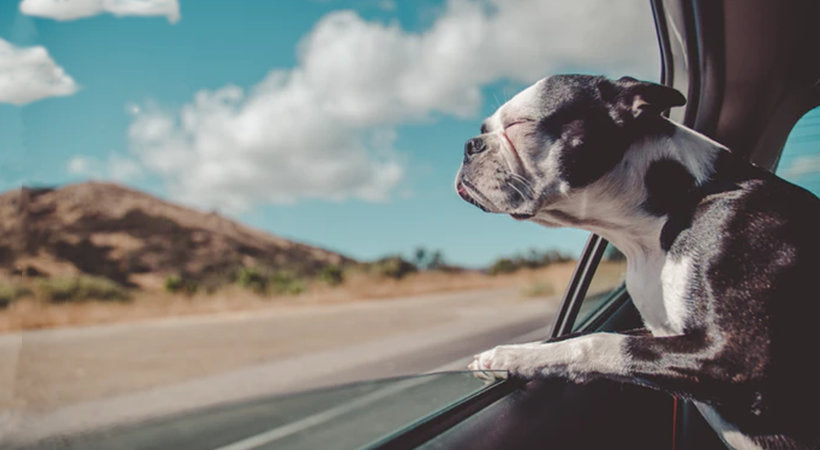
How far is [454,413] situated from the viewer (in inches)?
64.4

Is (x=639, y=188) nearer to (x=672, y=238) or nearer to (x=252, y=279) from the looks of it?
(x=672, y=238)

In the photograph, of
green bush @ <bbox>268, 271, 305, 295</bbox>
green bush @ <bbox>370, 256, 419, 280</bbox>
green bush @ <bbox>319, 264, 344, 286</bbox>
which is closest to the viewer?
green bush @ <bbox>268, 271, 305, 295</bbox>

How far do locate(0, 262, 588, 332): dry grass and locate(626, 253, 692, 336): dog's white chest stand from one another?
75 centimetres

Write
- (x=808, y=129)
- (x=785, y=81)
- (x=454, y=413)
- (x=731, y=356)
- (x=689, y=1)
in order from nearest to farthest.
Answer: (x=731, y=356) < (x=454, y=413) < (x=689, y=1) < (x=785, y=81) < (x=808, y=129)

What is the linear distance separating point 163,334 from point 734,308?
6.06ft

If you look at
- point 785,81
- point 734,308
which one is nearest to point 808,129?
point 785,81

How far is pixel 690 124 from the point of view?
2.90 meters

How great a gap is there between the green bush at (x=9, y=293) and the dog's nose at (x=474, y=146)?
1.49 metres

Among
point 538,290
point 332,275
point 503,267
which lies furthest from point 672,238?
point 332,275

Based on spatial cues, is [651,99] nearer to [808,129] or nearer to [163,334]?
[163,334]

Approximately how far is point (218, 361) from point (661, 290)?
1.77 meters

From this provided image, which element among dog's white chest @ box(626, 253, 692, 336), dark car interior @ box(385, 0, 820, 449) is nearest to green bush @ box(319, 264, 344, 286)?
dark car interior @ box(385, 0, 820, 449)

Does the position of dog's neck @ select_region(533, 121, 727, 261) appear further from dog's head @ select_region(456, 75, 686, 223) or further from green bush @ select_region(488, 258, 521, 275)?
green bush @ select_region(488, 258, 521, 275)

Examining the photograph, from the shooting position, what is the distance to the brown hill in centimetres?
100
